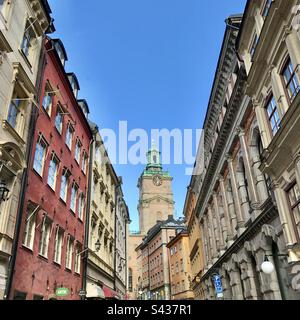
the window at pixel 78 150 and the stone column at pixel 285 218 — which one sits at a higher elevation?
the window at pixel 78 150

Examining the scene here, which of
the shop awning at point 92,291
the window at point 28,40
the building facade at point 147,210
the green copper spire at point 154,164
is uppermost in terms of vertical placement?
the green copper spire at point 154,164

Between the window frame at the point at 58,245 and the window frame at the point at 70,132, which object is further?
the window frame at the point at 70,132

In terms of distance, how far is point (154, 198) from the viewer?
11144 cm

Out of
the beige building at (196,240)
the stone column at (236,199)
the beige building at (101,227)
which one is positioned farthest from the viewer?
the beige building at (196,240)

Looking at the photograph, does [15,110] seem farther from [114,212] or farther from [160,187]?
[160,187]

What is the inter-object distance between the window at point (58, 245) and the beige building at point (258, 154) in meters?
11.4

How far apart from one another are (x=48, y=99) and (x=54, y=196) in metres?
5.77

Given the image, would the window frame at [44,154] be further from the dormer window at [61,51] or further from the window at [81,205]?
the window at [81,205]

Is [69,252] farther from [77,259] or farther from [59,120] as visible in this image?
[59,120]

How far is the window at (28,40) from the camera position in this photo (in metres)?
16.8

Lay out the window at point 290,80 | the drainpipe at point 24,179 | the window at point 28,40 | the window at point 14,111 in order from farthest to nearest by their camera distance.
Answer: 1. the window at point 28,40
2. the window at point 14,111
3. the drainpipe at point 24,179
4. the window at point 290,80

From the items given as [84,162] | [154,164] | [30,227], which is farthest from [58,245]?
[154,164]

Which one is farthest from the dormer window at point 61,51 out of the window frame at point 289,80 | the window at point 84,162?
the window frame at point 289,80
